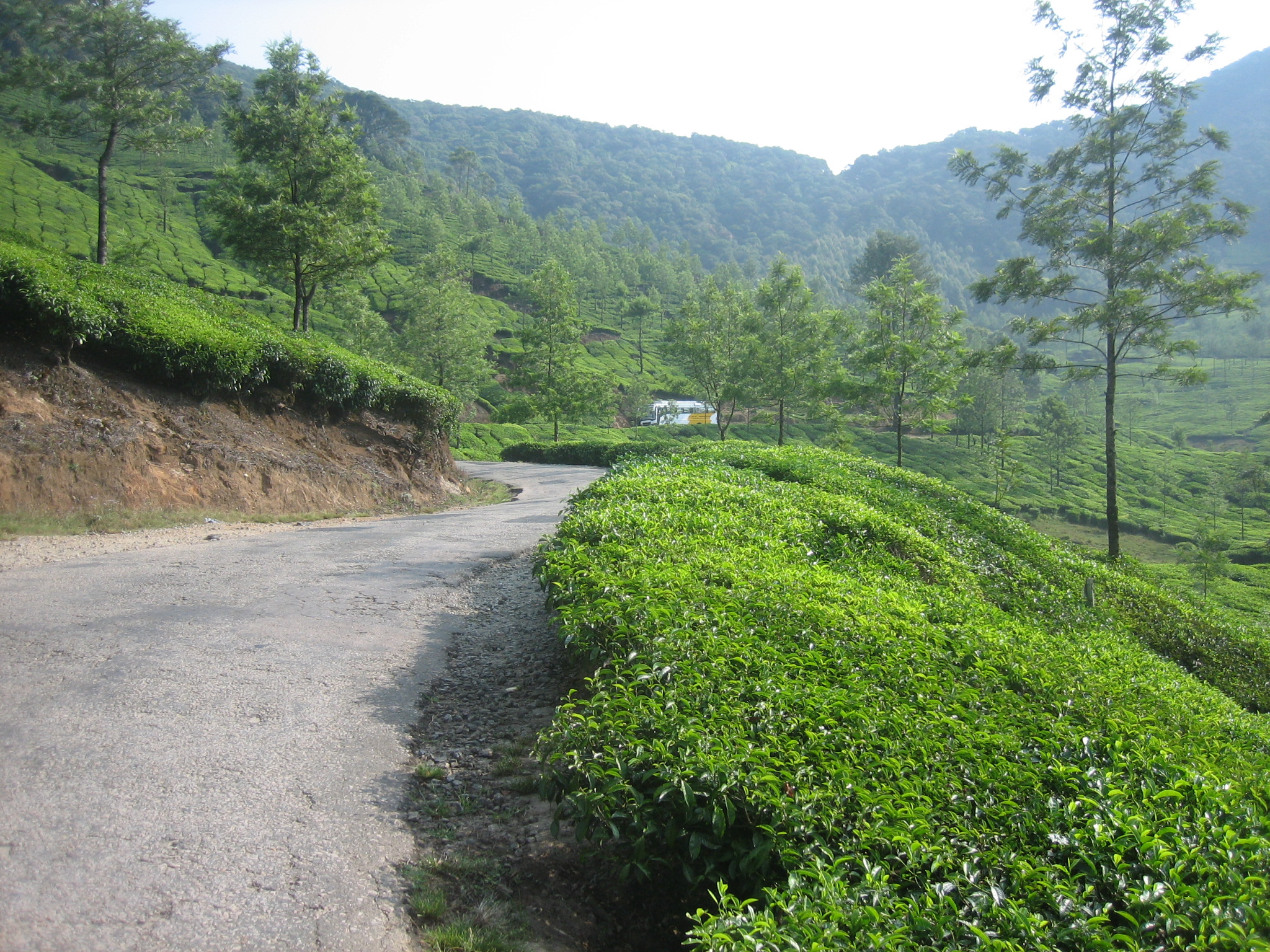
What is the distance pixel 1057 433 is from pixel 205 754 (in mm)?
51859

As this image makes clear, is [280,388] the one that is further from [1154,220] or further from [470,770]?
[1154,220]

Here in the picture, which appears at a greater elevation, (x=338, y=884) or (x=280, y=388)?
(x=280, y=388)

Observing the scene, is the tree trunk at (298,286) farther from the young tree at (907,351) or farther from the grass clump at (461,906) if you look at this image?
the grass clump at (461,906)

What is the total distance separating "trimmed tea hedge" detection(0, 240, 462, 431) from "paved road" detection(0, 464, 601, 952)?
478 centimetres

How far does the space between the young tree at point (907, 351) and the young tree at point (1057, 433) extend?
26.4m

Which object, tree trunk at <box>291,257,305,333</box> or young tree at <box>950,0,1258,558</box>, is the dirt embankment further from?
young tree at <box>950,0,1258,558</box>

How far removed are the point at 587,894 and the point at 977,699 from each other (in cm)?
226

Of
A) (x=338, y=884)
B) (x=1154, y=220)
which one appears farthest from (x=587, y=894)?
(x=1154, y=220)

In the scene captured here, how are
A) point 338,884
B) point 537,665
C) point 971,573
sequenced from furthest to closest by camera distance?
point 971,573
point 537,665
point 338,884

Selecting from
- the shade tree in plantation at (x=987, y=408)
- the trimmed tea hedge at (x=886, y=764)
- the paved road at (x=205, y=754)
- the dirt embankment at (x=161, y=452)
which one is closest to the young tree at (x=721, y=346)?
the shade tree in plantation at (x=987, y=408)

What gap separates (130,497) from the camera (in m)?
10.2

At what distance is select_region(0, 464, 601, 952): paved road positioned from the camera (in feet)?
8.93

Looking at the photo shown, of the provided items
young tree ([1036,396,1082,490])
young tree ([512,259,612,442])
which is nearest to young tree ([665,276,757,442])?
young tree ([512,259,612,442])

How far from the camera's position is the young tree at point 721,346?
3578cm
